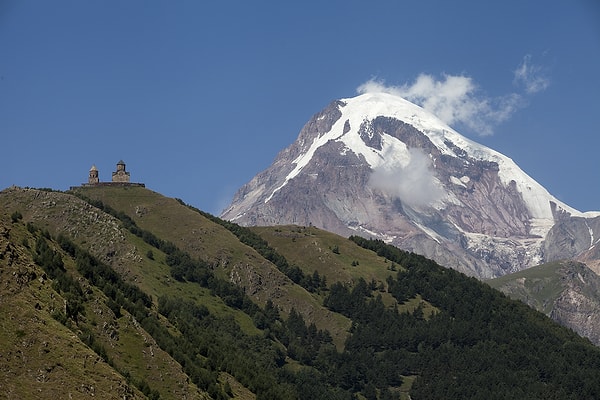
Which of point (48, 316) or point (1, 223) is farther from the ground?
point (1, 223)

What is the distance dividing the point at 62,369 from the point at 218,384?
5789cm

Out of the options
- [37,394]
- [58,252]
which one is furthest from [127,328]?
[37,394]

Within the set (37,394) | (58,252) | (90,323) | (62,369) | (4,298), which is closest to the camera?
(37,394)

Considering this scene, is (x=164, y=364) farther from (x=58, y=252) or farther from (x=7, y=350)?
(x=7, y=350)

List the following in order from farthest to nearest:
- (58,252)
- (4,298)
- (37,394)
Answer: (58,252)
(4,298)
(37,394)

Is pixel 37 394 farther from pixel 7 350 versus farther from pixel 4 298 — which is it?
pixel 4 298

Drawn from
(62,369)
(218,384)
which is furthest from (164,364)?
(62,369)

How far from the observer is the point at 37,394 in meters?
122

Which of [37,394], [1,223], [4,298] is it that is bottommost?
[37,394]

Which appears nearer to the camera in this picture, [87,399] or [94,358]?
[87,399]

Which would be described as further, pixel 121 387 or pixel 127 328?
pixel 127 328

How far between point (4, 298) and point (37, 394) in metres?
20.8

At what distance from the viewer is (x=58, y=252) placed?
175 meters

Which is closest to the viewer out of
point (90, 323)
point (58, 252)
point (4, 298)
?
point (4, 298)
